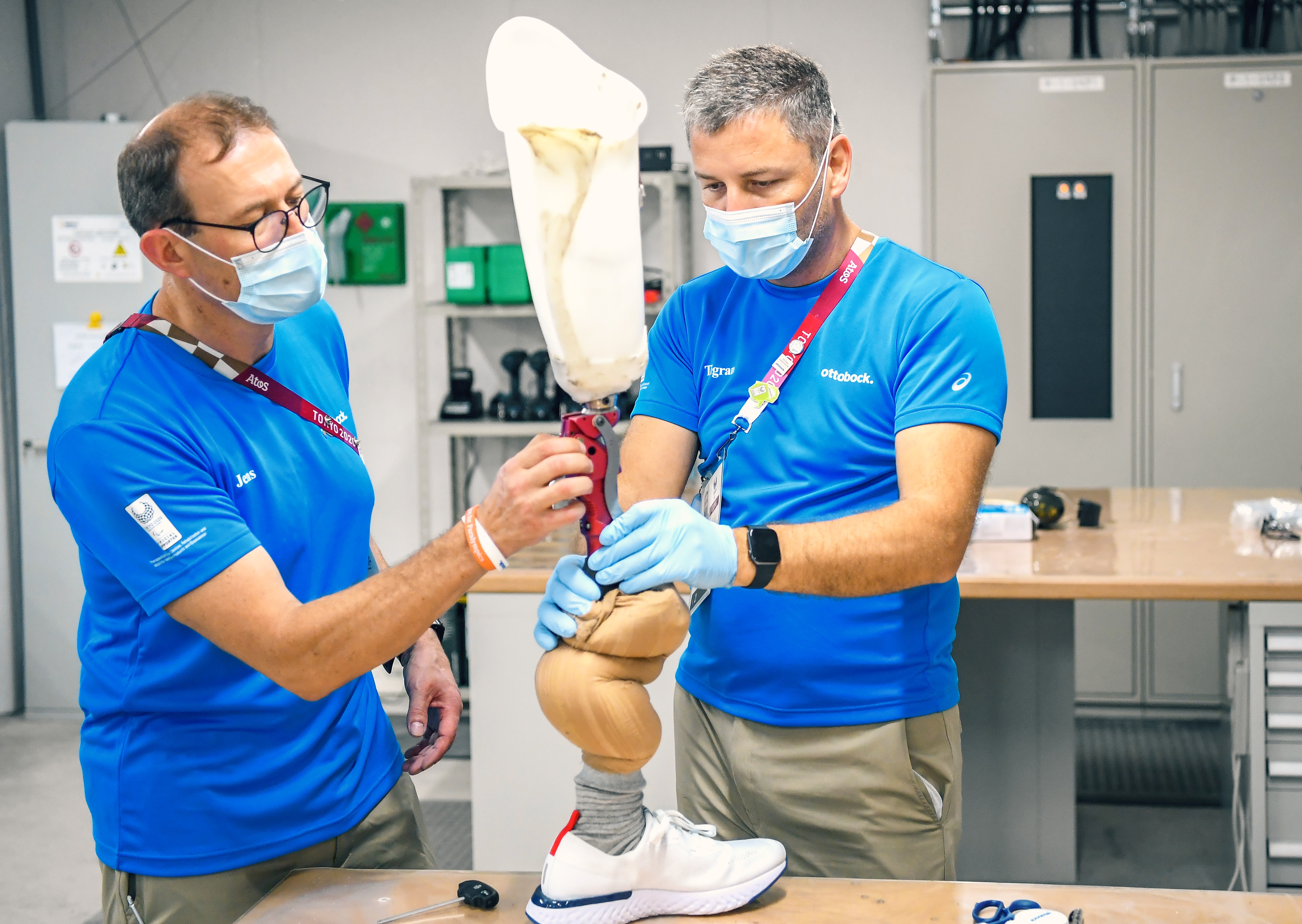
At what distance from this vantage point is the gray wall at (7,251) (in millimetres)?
4215

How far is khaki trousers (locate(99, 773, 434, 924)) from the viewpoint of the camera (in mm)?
1249

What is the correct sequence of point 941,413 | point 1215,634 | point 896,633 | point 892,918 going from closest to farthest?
point 892,918, point 941,413, point 896,633, point 1215,634

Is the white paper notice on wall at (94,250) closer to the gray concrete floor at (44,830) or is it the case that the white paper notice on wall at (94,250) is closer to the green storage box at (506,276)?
the green storage box at (506,276)

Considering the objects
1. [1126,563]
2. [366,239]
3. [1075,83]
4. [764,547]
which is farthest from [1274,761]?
[366,239]

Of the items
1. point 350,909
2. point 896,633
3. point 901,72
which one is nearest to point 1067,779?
point 896,633

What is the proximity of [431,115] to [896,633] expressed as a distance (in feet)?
12.4

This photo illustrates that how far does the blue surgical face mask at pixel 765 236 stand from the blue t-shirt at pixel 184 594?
22.3 inches

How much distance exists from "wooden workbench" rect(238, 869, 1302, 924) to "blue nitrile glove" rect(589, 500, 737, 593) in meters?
0.37

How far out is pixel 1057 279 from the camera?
3967 mm

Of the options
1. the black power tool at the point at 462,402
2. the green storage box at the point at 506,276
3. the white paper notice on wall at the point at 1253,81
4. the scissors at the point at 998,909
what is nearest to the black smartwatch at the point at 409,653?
the scissors at the point at 998,909

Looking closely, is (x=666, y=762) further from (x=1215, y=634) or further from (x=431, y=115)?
(x=431, y=115)

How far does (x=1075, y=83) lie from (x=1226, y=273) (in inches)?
34.1

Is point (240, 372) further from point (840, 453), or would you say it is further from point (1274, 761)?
point (1274, 761)

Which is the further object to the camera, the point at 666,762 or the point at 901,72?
the point at 901,72
